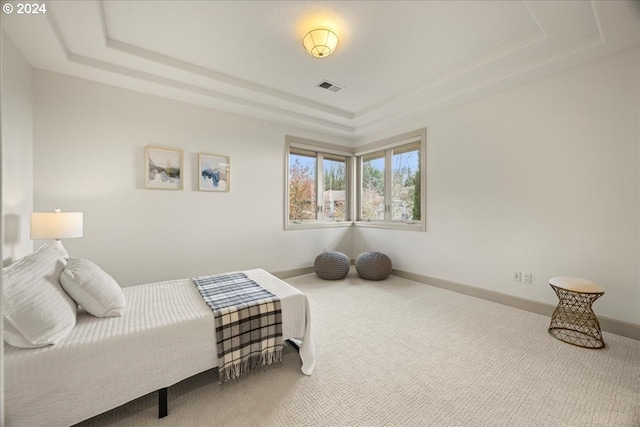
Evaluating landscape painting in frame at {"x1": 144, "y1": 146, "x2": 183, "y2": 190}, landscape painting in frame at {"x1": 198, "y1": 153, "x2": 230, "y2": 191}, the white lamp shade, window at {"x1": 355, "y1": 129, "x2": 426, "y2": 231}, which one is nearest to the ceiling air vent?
window at {"x1": 355, "y1": 129, "x2": 426, "y2": 231}

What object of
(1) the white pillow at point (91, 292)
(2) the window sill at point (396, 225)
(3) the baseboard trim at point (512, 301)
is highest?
(2) the window sill at point (396, 225)

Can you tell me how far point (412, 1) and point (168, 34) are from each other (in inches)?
80.8

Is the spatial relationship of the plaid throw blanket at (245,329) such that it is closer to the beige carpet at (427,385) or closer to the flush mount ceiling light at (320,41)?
the beige carpet at (427,385)

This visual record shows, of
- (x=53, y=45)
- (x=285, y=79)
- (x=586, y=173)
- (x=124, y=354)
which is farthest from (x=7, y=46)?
(x=586, y=173)

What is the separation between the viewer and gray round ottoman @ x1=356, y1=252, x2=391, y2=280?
13.6 feet

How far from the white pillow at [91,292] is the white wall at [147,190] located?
4.85ft

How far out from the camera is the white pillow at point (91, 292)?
1.65 meters

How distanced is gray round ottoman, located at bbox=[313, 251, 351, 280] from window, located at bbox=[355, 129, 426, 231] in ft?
3.51

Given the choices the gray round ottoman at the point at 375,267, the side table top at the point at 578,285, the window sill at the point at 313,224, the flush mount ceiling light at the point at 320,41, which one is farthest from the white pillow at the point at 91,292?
the side table top at the point at 578,285

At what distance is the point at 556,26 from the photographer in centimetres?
220

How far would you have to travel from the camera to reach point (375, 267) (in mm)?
4148

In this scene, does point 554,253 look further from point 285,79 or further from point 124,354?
point 124,354

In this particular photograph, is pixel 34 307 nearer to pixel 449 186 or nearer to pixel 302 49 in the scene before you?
pixel 302 49

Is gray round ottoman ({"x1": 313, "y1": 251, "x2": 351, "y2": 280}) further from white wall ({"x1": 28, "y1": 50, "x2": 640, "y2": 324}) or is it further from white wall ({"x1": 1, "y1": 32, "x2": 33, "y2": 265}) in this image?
white wall ({"x1": 1, "y1": 32, "x2": 33, "y2": 265})
